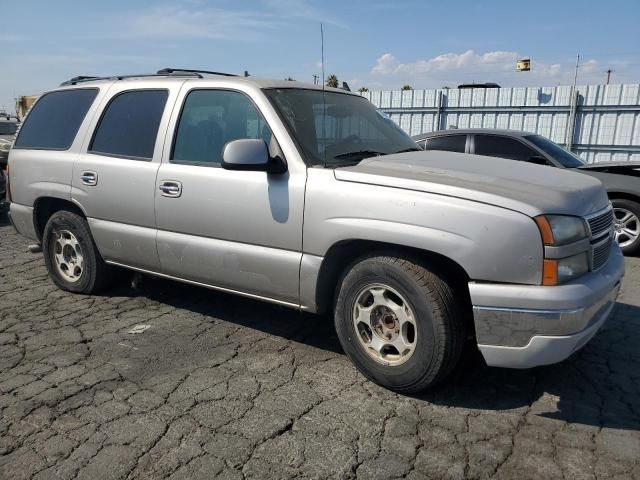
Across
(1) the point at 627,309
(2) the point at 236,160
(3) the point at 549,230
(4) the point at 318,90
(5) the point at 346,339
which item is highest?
(4) the point at 318,90

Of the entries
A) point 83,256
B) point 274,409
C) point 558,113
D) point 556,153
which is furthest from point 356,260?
point 558,113

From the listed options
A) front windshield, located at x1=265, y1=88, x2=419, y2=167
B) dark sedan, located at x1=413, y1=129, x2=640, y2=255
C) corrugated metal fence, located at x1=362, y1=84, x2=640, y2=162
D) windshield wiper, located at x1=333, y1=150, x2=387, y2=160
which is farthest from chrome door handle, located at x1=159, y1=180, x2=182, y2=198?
corrugated metal fence, located at x1=362, y1=84, x2=640, y2=162

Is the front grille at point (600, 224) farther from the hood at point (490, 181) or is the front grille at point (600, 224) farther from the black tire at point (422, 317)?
the black tire at point (422, 317)

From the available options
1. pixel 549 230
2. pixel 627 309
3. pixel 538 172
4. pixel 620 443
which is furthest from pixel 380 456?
pixel 627 309

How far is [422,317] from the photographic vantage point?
2863 millimetres

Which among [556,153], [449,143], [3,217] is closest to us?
[556,153]

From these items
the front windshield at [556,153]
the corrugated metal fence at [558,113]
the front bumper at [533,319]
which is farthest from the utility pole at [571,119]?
the front bumper at [533,319]

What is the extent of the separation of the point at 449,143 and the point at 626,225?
2.63m

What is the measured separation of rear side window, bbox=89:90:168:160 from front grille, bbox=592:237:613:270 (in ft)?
10.4

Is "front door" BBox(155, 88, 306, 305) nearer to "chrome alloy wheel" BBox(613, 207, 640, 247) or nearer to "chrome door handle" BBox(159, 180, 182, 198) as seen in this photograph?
"chrome door handle" BBox(159, 180, 182, 198)

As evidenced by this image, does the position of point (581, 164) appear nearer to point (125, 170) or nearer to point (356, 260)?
point (356, 260)

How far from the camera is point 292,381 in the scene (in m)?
3.26

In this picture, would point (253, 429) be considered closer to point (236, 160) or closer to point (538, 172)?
point (236, 160)

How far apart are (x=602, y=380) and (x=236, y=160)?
2.71m
